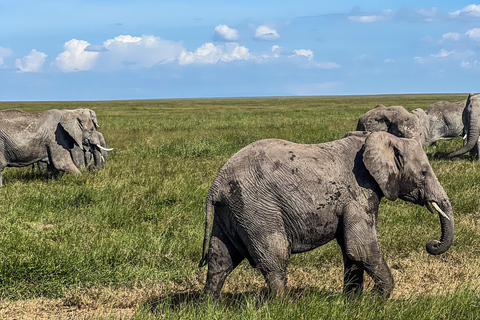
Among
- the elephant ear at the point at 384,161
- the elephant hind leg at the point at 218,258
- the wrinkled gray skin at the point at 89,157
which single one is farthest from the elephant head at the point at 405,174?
the wrinkled gray skin at the point at 89,157

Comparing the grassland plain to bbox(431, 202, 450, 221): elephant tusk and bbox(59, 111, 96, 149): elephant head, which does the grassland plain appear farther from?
bbox(59, 111, 96, 149): elephant head

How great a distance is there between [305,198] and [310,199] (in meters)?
0.04

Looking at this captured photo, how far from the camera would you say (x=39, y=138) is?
10273 mm

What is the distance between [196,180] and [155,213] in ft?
8.51

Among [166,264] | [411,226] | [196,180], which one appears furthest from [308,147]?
[196,180]

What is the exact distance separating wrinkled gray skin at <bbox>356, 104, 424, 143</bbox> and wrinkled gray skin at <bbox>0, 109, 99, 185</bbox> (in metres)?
6.02

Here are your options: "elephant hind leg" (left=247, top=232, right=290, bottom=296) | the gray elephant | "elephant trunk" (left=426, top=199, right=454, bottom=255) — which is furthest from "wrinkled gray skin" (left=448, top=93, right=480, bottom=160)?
"elephant hind leg" (left=247, top=232, right=290, bottom=296)

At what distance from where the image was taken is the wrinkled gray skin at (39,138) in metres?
10.1

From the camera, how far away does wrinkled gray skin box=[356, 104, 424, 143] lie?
9.71 meters

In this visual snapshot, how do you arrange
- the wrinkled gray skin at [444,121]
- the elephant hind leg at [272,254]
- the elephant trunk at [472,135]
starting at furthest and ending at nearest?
the wrinkled gray skin at [444,121] < the elephant trunk at [472,135] < the elephant hind leg at [272,254]

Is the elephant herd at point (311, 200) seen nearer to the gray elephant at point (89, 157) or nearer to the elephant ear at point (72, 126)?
the elephant ear at point (72, 126)

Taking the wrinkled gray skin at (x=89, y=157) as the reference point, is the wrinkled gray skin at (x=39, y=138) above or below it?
above

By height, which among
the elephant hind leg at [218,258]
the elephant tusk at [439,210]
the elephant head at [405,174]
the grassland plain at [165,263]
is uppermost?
the elephant head at [405,174]

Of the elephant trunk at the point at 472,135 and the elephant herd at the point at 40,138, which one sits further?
the elephant trunk at the point at 472,135
